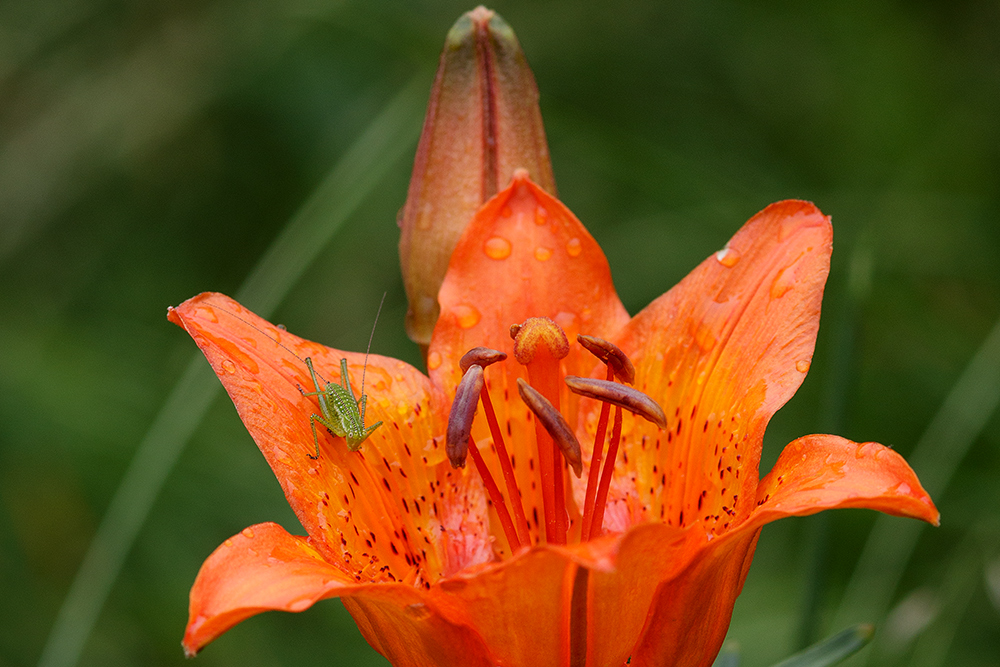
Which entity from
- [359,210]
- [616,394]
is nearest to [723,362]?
[616,394]

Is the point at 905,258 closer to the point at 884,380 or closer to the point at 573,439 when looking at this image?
the point at 884,380

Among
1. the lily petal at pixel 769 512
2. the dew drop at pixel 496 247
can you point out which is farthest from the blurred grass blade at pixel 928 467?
the dew drop at pixel 496 247

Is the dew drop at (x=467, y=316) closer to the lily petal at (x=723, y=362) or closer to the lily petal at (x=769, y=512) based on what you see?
the lily petal at (x=723, y=362)

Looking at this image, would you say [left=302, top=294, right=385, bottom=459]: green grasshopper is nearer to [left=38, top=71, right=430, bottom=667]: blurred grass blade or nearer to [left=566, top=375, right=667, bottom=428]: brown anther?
[left=566, top=375, right=667, bottom=428]: brown anther

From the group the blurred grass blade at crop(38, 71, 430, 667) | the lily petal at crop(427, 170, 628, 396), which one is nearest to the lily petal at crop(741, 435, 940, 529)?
the lily petal at crop(427, 170, 628, 396)

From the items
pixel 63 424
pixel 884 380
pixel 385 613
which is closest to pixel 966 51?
pixel 884 380

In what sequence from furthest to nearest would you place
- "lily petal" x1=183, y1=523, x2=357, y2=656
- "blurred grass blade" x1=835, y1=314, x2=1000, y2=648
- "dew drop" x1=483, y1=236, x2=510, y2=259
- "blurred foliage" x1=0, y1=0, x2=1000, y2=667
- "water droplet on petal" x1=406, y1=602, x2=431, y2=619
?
"blurred foliage" x1=0, y1=0, x2=1000, y2=667
"blurred grass blade" x1=835, y1=314, x2=1000, y2=648
"dew drop" x1=483, y1=236, x2=510, y2=259
"water droplet on petal" x1=406, y1=602, x2=431, y2=619
"lily petal" x1=183, y1=523, x2=357, y2=656
